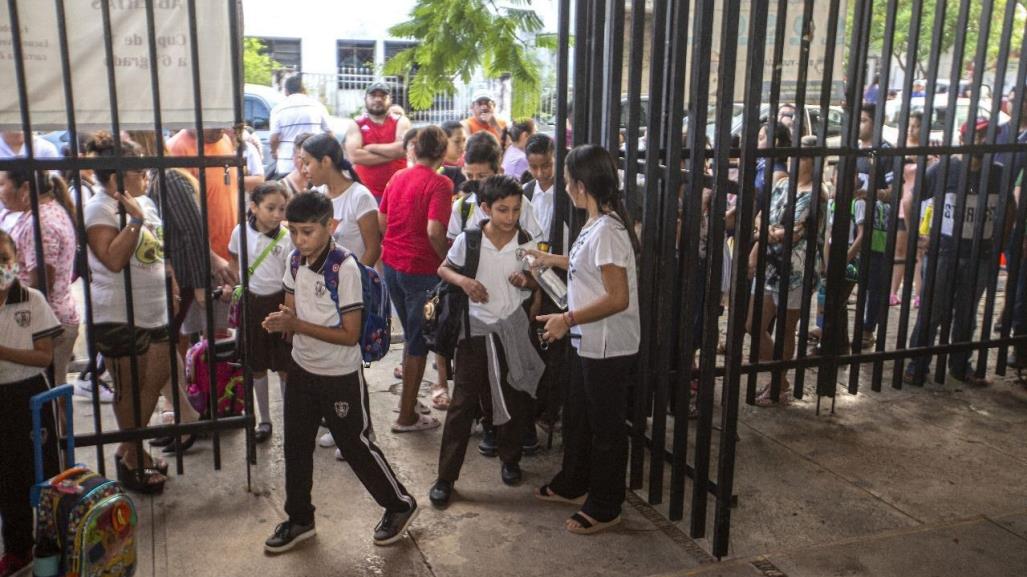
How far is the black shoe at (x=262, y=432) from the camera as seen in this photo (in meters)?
5.26

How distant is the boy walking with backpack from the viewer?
3871 millimetres

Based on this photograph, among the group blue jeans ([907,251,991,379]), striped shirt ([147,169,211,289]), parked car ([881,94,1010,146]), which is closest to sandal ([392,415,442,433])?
striped shirt ([147,169,211,289])

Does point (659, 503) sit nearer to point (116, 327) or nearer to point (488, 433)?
point (488, 433)

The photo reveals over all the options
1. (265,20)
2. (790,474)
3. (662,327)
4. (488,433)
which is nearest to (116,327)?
(488,433)

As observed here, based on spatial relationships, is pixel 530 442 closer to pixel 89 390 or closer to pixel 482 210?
pixel 482 210

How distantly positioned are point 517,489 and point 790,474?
4.83 ft

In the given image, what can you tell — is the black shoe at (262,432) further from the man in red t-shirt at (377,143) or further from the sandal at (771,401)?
the sandal at (771,401)

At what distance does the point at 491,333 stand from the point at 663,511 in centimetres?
119

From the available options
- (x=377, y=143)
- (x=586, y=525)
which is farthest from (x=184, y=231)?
(x=377, y=143)

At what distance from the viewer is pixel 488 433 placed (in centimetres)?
521

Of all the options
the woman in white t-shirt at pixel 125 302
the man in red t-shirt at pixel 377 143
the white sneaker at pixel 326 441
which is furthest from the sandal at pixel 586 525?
the man in red t-shirt at pixel 377 143

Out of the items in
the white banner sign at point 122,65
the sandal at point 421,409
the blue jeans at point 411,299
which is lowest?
the sandal at point 421,409

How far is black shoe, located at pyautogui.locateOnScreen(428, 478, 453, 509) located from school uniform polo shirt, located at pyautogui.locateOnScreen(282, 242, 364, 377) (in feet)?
2.97

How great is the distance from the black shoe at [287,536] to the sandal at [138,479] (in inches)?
31.5
